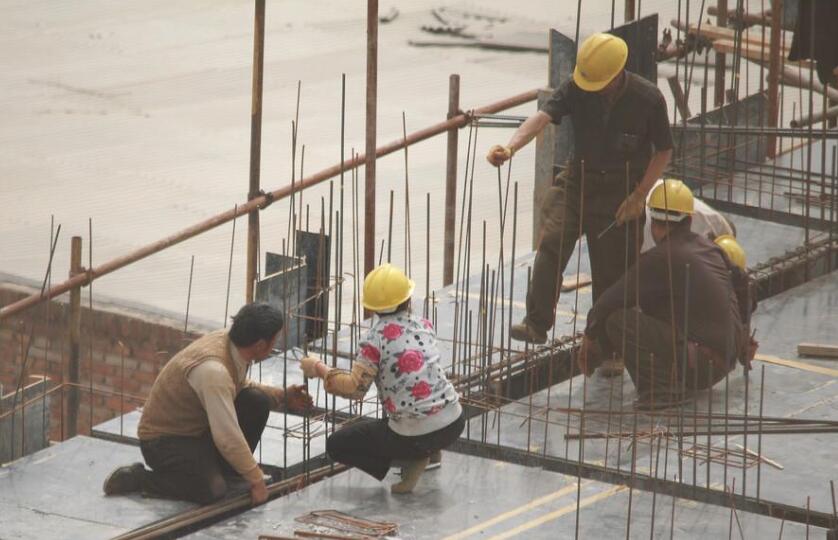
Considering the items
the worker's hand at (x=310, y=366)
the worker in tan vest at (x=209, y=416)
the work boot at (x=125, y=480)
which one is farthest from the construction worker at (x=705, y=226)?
the work boot at (x=125, y=480)

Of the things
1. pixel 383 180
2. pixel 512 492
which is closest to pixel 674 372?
pixel 512 492

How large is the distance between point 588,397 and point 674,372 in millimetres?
867

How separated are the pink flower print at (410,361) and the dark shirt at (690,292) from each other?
1.54 metres

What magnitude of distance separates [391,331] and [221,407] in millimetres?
902

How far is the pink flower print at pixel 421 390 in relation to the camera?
9203 millimetres

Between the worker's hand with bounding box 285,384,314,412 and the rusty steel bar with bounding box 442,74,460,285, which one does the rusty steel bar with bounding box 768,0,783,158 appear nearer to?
the rusty steel bar with bounding box 442,74,460,285

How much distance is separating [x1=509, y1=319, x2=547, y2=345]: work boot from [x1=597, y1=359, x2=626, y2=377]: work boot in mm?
387

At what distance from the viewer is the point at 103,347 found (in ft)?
50.3

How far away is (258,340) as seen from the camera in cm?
902

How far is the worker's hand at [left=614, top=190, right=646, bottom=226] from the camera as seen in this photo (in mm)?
10578

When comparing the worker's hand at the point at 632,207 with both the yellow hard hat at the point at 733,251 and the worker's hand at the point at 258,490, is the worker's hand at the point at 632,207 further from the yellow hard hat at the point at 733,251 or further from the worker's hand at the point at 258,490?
the worker's hand at the point at 258,490

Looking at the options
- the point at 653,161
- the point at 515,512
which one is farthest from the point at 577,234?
the point at 515,512

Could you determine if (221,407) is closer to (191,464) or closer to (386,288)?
(191,464)

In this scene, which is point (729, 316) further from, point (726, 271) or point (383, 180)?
point (383, 180)
